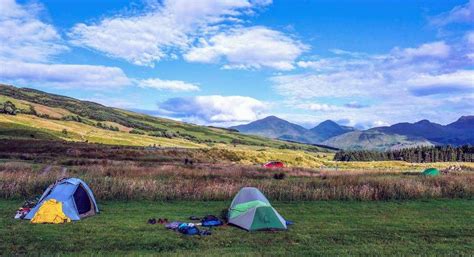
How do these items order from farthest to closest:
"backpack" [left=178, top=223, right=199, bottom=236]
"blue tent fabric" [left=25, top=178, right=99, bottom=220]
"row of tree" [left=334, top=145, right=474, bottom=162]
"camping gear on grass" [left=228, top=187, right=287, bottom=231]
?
"row of tree" [left=334, top=145, right=474, bottom=162] < "blue tent fabric" [left=25, top=178, right=99, bottom=220] < "camping gear on grass" [left=228, top=187, right=287, bottom=231] < "backpack" [left=178, top=223, right=199, bottom=236]

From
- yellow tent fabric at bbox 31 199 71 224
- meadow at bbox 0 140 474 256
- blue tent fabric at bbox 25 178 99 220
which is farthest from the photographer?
blue tent fabric at bbox 25 178 99 220

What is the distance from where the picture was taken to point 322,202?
93.9 ft

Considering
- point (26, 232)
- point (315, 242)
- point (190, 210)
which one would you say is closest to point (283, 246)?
point (315, 242)

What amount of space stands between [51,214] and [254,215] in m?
10.5

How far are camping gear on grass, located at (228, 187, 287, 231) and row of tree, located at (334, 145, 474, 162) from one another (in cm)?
15873

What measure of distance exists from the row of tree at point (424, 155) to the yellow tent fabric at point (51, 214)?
6424 inches

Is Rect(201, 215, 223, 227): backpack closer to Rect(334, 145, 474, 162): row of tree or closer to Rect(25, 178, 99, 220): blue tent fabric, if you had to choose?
Rect(25, 178, 99, 220): blue tent fabric

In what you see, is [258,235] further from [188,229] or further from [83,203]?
[83,203]

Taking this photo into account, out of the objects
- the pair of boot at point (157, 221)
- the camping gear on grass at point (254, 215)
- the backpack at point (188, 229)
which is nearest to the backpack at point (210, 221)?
the camping gear on grass at point (254, 215)

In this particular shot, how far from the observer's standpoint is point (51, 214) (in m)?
20.6

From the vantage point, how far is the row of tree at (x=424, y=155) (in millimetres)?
168000

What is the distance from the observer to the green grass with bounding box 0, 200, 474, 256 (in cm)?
1598

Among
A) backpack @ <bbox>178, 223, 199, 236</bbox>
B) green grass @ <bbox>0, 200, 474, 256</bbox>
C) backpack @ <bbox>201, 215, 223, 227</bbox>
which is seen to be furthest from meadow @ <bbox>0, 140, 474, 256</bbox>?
backpack @ <bbox>201, 215, 223, 227</bbox>

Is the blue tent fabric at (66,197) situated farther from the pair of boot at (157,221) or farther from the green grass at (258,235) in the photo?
the pair of boot at (157,221)
